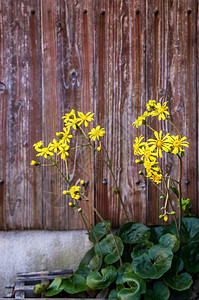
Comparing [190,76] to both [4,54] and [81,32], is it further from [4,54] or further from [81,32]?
[4,54]

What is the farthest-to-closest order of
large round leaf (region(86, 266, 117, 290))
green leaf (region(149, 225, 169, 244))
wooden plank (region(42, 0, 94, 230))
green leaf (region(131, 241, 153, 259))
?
wooden plank (region(42, 0, 94, 230)), green leaf (region(149, 225, 169, 244)), green leaf (region(131, 241, 153, 259)), large round leaf (region(86, 266, 117, 290))

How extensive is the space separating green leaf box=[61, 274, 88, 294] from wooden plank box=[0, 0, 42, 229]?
46 centimetres

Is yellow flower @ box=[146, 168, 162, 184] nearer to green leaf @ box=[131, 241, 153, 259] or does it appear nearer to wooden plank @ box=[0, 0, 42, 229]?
green leaf @ box=[131, 241, 153, 259]

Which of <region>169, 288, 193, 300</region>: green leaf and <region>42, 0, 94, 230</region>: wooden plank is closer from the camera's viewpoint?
<region>169, 288, 193, 300</region>: green leaf

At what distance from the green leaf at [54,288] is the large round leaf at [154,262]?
424 millimetres

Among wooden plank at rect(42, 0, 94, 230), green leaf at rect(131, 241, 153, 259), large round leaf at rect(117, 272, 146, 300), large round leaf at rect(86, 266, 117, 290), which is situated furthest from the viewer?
wooden plank at rect(42, 0, 94, 230)

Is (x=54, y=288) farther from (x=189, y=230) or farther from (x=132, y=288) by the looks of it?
(x=189, y=230)

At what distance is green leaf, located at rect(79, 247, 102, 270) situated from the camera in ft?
5.37

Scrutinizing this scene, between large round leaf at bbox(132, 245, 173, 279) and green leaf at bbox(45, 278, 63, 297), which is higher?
large round leaf at bbox(132, 245, 173, 279)

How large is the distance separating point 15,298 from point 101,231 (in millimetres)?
600

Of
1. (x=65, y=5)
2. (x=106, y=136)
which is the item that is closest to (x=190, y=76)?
(x=106, y=136)

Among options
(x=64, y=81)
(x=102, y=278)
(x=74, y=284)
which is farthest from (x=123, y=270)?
(x=64, y=81)

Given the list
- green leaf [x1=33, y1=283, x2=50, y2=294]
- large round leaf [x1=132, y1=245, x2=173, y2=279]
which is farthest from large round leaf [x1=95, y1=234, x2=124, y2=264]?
green leaf [x1=33, y1=283, x2=50, y2=294]

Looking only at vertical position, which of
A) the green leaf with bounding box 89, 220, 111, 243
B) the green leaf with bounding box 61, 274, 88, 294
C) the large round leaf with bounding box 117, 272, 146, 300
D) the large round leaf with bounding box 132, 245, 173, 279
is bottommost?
the green leaf with bounding box 61, 274, 88, 294
